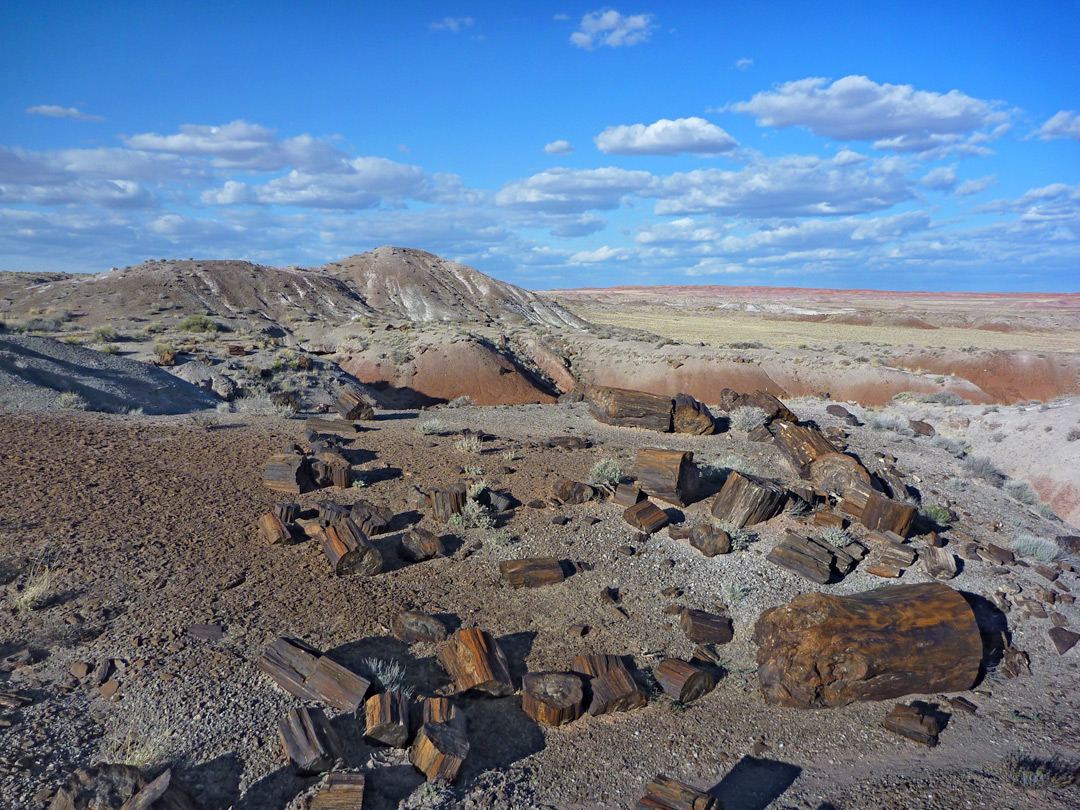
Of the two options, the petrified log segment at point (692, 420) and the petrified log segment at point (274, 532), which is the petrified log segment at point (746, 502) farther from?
the petrified log segment at point (274, 532)

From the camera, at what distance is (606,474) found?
964cm

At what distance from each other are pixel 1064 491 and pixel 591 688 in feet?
57.4

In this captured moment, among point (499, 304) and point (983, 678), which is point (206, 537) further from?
point (499, 304)

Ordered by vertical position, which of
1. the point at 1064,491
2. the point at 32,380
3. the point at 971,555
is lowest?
the point at 1064,491

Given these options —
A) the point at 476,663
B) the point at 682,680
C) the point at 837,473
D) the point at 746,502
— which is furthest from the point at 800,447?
the point at 476,663

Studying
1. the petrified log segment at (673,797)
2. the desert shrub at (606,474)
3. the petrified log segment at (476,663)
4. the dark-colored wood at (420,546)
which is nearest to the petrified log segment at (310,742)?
the petrified log segment at (476,663)

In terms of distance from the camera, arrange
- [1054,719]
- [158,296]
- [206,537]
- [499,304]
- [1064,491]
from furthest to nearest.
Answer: [499,304] < [158,296] < [1064,491] < [206,537] < [1054,719]

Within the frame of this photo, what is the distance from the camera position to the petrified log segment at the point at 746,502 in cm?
870

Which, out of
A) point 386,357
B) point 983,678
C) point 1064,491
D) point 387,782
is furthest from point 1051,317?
point 387,782

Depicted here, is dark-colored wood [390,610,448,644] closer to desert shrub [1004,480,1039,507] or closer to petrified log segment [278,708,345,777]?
petrified log segment [278,708,345,777]

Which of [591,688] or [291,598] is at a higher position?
[291,598]

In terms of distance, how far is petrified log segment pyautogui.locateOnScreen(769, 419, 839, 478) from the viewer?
1071cm

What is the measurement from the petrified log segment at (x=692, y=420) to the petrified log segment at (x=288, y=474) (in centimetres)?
779

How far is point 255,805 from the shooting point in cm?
406
